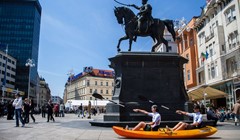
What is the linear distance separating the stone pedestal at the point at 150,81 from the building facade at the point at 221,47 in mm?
19024

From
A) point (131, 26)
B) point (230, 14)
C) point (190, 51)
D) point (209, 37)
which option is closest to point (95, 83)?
point (190, 51)

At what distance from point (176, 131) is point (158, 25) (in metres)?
9.42

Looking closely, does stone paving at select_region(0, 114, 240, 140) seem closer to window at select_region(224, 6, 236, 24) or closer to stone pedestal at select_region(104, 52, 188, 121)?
stone pedestal at select_region(104, 52, 188, 121)

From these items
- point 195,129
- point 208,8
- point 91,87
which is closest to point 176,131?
point 195,129

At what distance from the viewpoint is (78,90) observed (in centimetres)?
12312

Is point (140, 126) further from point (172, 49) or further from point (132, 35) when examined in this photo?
point (172, 49)

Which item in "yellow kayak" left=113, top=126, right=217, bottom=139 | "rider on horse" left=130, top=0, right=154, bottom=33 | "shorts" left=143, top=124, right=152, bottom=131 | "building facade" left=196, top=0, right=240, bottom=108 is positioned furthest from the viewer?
"building facade" left=196, top=0, right=240, bottom=108

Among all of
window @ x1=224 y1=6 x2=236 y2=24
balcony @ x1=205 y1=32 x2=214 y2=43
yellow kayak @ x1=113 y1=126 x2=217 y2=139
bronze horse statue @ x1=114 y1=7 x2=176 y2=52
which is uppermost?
window @ x1=224 y1=6 x2=236 y2=24

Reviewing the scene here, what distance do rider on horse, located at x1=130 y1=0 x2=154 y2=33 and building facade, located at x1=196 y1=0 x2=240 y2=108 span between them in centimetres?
1921

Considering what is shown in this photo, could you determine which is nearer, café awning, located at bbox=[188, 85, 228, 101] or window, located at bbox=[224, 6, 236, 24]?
café awning, located at bbox=[188, 85, 228, 101]

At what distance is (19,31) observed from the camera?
114 m

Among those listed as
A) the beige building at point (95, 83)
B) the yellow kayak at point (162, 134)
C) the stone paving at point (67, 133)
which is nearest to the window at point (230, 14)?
the stone paving at point (67, 133)

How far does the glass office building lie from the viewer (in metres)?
112

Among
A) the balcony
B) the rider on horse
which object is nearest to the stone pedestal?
the rider on horse
